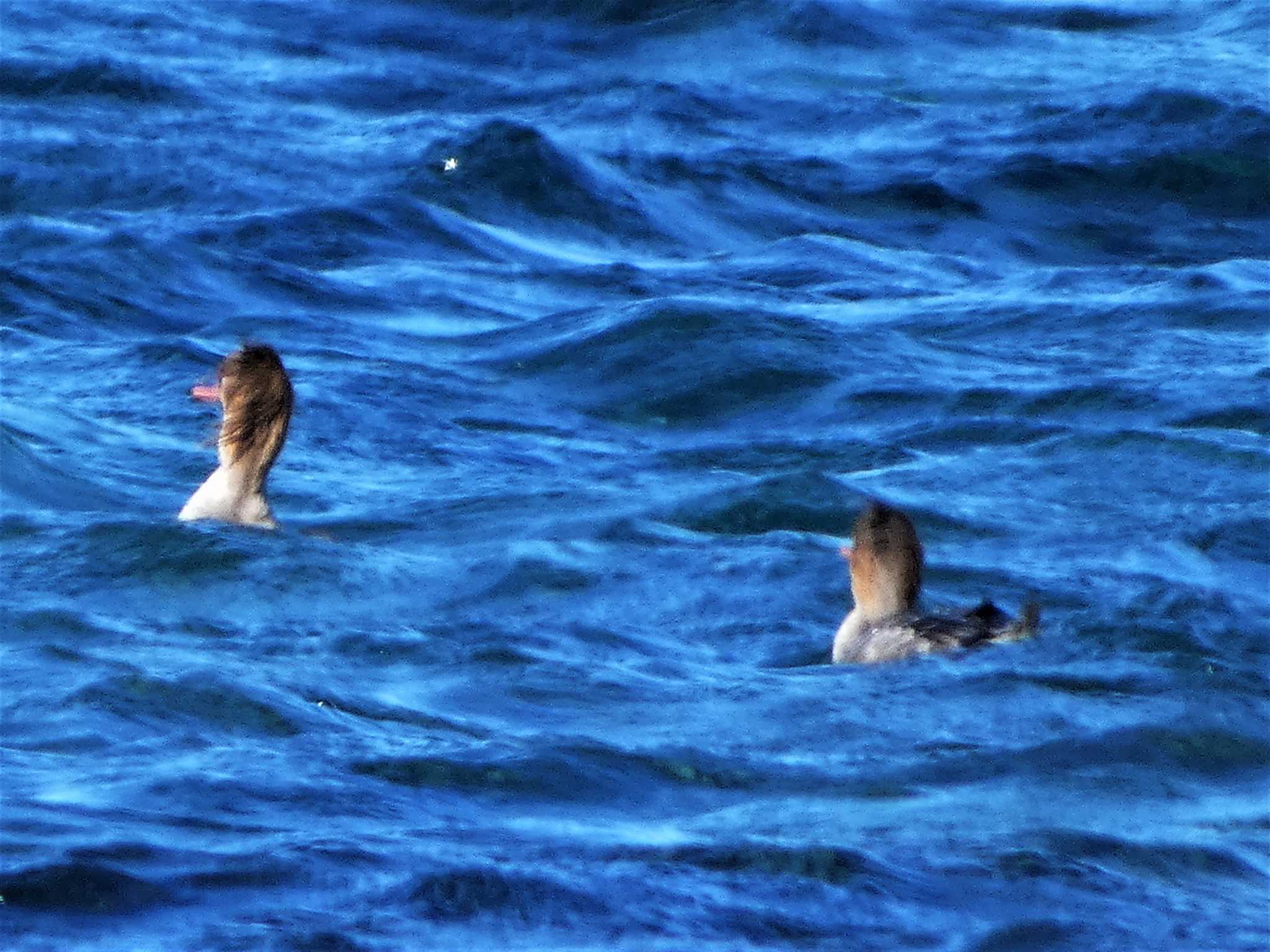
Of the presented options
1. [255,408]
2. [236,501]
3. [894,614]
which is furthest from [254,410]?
[894,614]

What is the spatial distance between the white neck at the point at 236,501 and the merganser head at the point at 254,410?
2 centimetres

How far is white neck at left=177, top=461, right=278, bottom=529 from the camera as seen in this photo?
10438 millimetres

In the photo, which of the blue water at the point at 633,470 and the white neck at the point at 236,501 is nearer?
the blue water at the point at 633,470

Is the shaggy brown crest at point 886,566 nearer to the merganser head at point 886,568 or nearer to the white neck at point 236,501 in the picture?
the merganser head at point 886,568

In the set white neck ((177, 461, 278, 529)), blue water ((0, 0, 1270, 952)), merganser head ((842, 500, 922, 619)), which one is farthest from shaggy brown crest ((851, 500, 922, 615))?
white neck ((177, 461, 278, 529))

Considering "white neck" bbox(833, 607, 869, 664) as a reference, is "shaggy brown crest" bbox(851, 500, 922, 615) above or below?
above

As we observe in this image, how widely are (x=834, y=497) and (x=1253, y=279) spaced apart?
5.16 metres

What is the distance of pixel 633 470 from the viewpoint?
1254 cm

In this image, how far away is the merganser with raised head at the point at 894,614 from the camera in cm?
927

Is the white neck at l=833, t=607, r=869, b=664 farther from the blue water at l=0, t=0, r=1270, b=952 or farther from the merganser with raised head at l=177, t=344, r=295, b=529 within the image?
the merganser with raised head at l=177, t=344, r=295, b=529

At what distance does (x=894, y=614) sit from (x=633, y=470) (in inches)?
124

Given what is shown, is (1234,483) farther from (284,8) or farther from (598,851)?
(284,8)

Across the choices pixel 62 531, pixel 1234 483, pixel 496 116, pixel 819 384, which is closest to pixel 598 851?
pixel 62 531

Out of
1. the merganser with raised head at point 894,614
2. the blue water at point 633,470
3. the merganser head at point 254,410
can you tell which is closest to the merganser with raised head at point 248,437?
the merganser head at point 254,410
